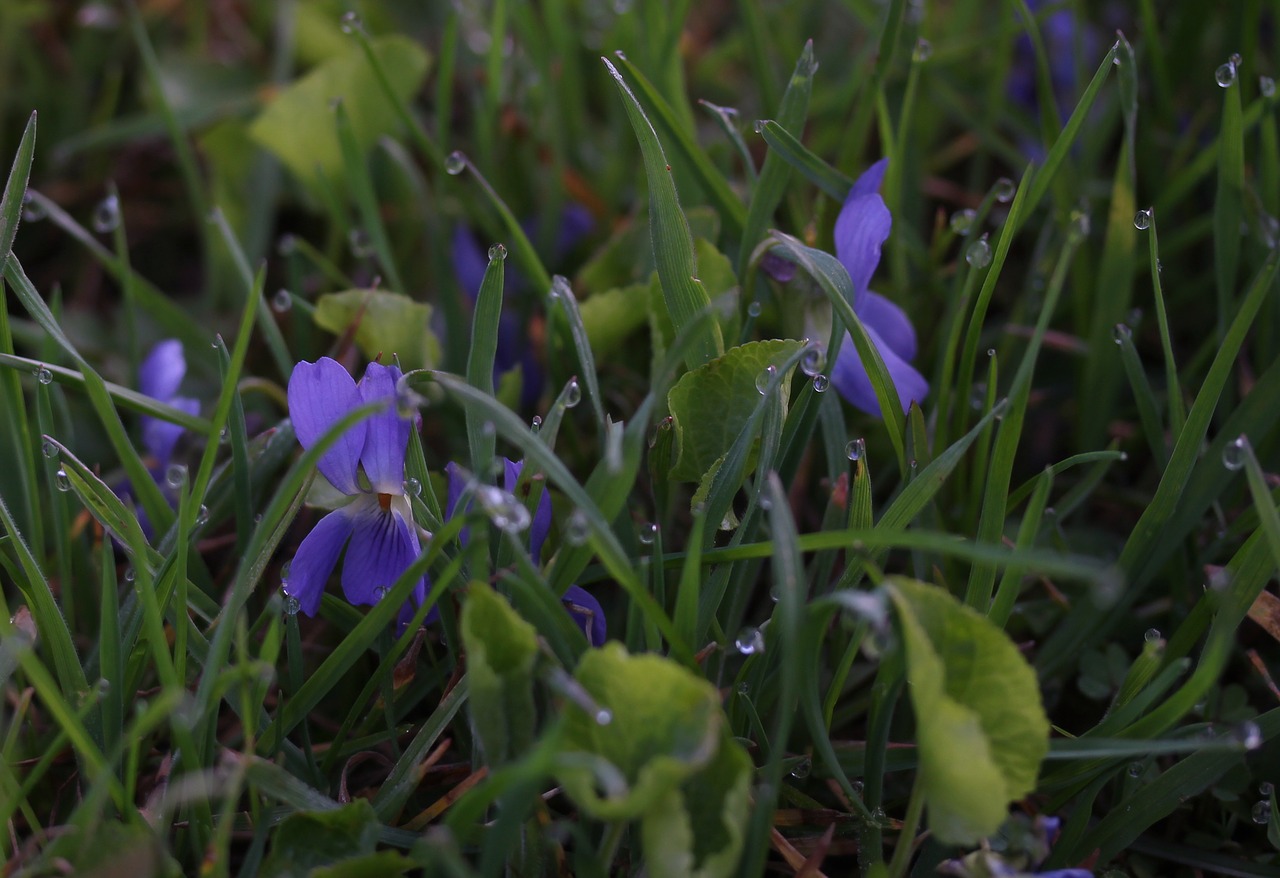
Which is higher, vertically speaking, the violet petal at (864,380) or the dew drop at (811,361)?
the dew drop at (811,361)

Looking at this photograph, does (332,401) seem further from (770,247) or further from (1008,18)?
(1008,18)

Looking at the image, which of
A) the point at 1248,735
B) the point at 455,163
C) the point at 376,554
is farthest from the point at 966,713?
the point at 455,163

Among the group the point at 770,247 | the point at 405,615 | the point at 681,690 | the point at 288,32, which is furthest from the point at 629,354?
the point at 288,32

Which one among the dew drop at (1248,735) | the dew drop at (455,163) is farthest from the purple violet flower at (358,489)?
the dew drop at (1248,735)

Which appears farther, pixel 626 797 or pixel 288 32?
pixel 288 32

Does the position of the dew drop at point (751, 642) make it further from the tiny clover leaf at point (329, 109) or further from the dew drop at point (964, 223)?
the tiny clover leaf at point (329, 109)

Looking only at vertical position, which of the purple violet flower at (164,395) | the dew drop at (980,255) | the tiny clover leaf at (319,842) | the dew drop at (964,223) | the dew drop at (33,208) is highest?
the dew drop at (980,255)

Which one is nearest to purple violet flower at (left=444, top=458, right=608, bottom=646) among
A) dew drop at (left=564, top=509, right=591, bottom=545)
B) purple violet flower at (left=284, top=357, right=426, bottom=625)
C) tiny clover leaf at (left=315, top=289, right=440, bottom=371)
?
purple violet flower at (left=284, top=357, right=426, bottom=625)
